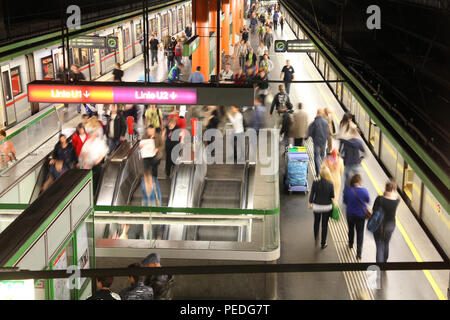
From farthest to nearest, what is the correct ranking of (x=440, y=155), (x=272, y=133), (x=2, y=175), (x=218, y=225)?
(x=272, y=133) → (x=2, y=175) → (x=218, y=225) → (x=440, y=155)

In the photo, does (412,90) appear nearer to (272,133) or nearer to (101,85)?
(101,85)

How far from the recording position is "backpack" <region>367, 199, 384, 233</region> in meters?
8.21

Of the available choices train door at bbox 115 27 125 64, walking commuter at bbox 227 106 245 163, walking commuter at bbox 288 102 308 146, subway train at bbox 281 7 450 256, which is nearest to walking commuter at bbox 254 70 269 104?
walking commuter at bbox 288 102 308 146

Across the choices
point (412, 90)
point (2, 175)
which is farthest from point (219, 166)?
point (412, 90)

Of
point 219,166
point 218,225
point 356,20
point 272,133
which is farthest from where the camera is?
point 356,20

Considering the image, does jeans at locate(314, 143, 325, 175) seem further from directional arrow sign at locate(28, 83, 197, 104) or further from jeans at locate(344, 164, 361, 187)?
directional arrow sign at locate(28, 83, 197, 104)

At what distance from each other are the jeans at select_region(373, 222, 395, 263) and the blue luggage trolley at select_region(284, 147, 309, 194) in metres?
4.22

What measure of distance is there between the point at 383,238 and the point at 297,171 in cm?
444

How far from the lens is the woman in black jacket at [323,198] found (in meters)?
9.17

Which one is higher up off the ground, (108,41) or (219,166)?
(108,41)

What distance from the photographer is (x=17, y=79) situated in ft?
61.8

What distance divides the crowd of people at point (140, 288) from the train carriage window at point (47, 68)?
14.8 m

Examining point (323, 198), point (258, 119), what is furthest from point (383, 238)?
point (258, 119)

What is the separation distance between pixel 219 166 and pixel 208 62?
9.40m
